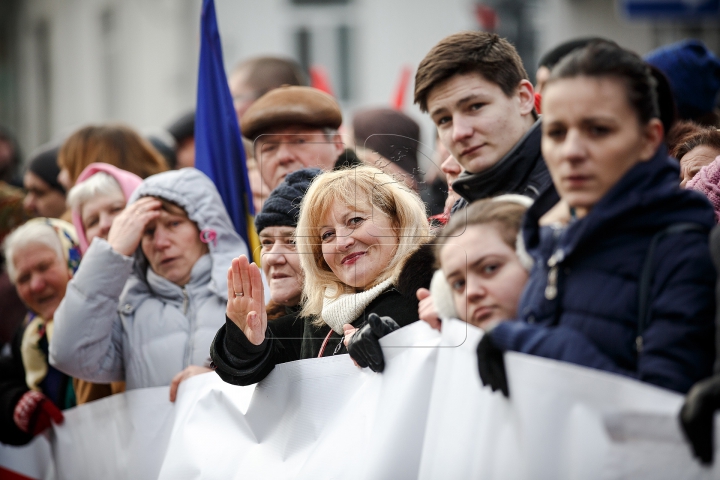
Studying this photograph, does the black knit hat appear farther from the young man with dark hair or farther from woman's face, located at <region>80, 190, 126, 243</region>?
woman's face, located at <region>80, 190, 126, 243</region>

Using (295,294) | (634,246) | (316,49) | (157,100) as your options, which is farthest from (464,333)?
(157,100)

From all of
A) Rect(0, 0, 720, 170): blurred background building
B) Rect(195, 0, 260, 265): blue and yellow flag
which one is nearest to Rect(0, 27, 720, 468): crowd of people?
Rect(195, 0, 260, 265): blue and yellow flag

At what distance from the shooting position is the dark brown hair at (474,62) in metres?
2.51

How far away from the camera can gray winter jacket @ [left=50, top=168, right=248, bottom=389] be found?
135 inches

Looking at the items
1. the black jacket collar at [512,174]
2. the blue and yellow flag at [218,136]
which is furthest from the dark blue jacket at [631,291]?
the blue and yellow flag at [218,136]

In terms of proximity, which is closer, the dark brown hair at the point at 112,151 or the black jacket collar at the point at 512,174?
the black jacket collar at the point at 512,174

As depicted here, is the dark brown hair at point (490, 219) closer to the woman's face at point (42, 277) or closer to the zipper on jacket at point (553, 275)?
the zipper on jacket at point (553, 275)

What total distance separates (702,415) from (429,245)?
0.82 m

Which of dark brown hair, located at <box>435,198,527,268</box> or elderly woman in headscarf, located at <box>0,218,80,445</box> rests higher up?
dark brown hair, located at <box>435,198,527,268</box>

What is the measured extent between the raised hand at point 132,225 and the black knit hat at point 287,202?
78cm

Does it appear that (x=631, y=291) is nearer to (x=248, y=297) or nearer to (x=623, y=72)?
(x=623, y=72)

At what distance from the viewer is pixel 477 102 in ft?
8.25

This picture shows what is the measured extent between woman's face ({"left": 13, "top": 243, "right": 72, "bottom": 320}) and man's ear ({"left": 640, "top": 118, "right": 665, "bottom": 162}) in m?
2.88

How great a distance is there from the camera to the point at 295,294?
273 centimetres
